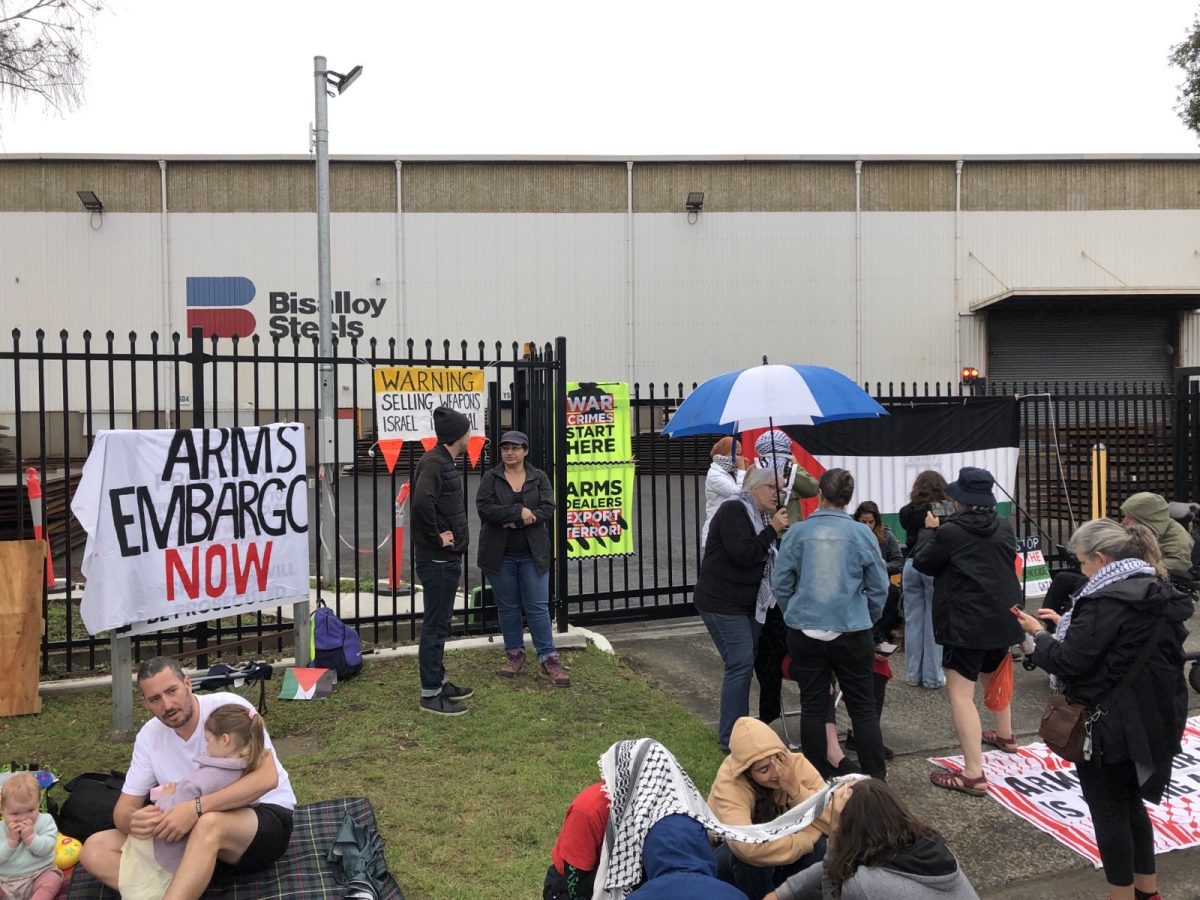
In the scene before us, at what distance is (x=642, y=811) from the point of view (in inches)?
105

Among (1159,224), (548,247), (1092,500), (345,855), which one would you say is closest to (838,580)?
(345,855)

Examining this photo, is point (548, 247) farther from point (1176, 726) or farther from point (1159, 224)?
point (1176, 726)

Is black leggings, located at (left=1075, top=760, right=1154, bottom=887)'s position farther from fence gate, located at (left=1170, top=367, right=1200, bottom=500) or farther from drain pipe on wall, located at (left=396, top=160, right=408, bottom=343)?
drain pipe on wall, located at (left=396, top=160, right=408, bottom=343)

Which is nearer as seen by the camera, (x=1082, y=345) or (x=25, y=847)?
(x=25, y=847)

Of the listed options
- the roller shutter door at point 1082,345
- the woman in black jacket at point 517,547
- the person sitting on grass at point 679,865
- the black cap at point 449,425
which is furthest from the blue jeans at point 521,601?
the roller shutter door at point 1082,345

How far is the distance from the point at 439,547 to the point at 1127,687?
378 cm

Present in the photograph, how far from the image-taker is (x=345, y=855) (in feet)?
11.5

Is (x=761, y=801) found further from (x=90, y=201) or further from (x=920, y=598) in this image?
(x=90, y=201)

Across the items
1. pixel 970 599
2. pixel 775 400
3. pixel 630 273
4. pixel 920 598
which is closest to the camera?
pixel 970 599

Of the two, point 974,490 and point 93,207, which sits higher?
point 93,207

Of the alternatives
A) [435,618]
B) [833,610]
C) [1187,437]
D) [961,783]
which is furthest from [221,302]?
[961,783]

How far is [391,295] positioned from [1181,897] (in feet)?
74.0

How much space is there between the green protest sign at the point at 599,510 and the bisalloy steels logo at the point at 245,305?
17.2 m

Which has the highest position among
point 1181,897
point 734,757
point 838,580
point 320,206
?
point 320,206
